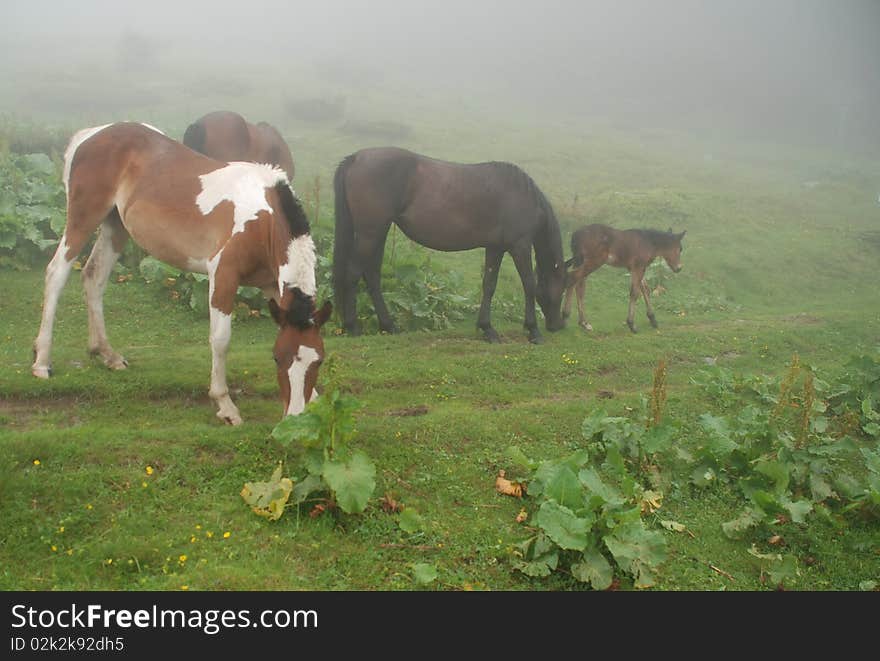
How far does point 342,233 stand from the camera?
9625 mm

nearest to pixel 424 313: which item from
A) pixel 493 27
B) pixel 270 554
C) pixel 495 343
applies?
pixel 495 343

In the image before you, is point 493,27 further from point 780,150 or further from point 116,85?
Answer: point 116,85

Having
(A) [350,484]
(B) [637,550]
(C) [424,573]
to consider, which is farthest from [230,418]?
(B) [637,550]

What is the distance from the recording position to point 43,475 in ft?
16.1

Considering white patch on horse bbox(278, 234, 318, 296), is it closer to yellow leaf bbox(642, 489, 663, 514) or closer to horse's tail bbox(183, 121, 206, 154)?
yellow leaf bbox(642, 489, 663, 514)

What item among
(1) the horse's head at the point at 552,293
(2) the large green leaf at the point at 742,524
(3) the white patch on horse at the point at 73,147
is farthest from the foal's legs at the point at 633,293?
(3) the white patch on horse at the point at 73,147

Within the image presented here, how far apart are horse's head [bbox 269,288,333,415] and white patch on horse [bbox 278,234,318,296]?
0.64 ft

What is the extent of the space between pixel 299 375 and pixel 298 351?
193mm

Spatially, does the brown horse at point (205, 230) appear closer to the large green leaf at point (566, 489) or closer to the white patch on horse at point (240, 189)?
the white patch on horse at point (240, 189)

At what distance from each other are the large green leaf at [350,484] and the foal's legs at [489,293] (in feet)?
18.1

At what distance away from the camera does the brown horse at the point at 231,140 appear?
1199 cm

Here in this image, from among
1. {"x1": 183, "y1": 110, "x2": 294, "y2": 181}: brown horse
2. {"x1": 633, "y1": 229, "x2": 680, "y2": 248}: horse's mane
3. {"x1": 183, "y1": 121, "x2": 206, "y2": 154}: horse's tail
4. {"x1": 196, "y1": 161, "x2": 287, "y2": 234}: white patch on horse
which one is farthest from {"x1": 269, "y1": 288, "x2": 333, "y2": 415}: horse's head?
{"x1": 633, "y1": 229, "x2": 680, "y2": 248}: horse's mane

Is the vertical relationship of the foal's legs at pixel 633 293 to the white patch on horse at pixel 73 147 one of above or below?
below

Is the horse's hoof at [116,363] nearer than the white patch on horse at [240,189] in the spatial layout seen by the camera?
No
